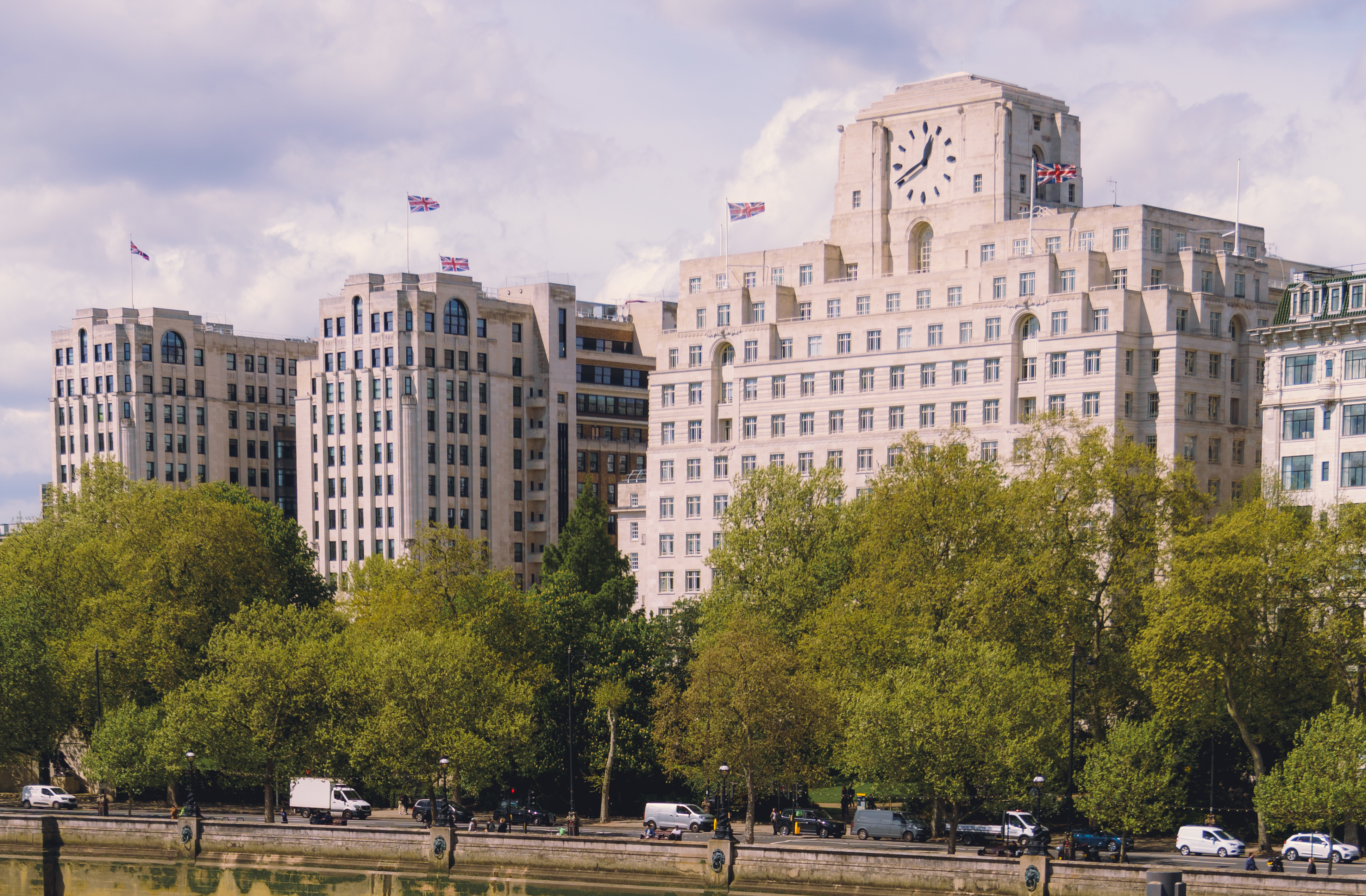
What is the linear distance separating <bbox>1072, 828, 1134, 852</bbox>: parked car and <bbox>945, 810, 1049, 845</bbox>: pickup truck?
1962 mm

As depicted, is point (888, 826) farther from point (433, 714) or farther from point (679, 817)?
point (433, 714)

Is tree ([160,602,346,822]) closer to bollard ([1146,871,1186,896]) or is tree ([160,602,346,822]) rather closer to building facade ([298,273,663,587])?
building facade ([298,273,663,587])

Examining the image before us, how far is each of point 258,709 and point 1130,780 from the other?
4636 centimetres

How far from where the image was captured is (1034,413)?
12825 cm

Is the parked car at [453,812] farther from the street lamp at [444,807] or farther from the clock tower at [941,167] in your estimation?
the clock tower at [941,167]

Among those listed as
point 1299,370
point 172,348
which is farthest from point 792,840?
point 172,348

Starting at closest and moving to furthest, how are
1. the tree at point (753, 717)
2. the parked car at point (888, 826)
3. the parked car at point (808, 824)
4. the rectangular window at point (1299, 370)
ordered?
the tree at point (753, 717), the parked car at point (888, 826), the parked car at point (808, 824), the rectangular window at point (1299, 370)

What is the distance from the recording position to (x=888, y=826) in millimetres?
98625

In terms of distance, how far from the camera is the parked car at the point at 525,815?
10356 centimetres

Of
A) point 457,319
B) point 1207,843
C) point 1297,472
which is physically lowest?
point 1207,843

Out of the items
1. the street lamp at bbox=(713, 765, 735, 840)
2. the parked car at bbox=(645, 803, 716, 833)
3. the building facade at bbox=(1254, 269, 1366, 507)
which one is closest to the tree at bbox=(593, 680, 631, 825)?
the parked car at bbox=(645, 803, 716, 833)

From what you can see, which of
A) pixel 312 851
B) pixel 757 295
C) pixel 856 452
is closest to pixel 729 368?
pixel 757 295

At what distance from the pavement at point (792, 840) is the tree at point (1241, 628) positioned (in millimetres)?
5077

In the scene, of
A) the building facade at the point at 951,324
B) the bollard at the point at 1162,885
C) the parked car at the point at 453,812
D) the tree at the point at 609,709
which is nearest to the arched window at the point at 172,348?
the building facade at the point at 951,324
